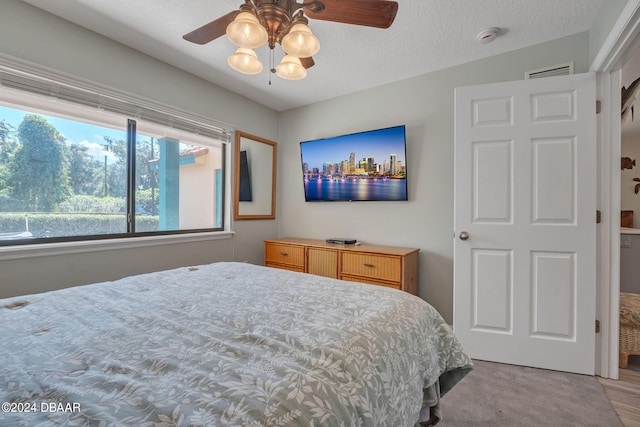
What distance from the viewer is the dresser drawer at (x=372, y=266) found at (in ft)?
8.05

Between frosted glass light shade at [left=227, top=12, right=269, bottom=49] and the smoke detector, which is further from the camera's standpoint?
the smoke detector

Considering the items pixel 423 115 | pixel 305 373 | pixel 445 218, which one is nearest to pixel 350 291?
pixel 305 373

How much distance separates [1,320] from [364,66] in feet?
9.29

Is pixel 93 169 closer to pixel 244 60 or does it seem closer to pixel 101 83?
pixel 101 83

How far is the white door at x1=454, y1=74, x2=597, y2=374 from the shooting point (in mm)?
1911

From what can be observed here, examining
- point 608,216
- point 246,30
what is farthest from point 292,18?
point 608,216

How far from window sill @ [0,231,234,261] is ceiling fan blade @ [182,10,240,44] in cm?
164

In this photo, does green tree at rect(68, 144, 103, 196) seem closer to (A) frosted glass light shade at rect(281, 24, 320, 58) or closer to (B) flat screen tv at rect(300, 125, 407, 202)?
(A) frosted glass light shade at rect(281, 24, 320, 58)

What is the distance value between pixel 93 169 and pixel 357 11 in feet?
7.50

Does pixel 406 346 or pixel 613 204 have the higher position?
pixel 613 204

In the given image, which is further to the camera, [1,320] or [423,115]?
[423,115]

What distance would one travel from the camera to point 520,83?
2064 mm

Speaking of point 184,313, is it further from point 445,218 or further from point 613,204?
point 613,204

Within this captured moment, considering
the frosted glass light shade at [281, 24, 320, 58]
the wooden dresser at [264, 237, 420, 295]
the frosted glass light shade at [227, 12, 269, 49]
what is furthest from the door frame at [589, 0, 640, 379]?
the frosted glass light shade at [227, 12, 269, 49]
